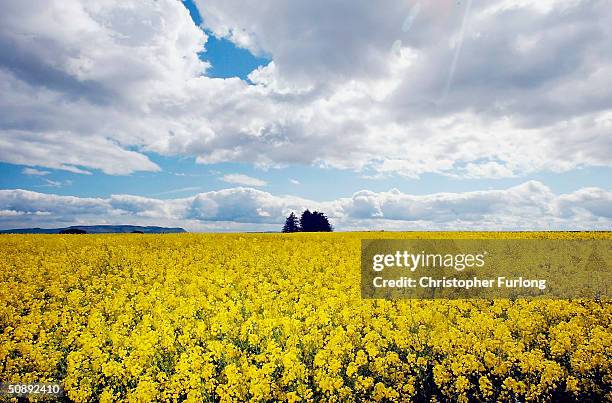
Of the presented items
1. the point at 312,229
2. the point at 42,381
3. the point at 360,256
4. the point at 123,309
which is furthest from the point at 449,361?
the point at 312,229

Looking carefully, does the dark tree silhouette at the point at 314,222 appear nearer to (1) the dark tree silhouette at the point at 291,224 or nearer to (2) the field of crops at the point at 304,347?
(1) the dark tree silhouette at the point at 291,224

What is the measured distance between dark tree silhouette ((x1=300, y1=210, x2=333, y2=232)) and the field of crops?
209ft

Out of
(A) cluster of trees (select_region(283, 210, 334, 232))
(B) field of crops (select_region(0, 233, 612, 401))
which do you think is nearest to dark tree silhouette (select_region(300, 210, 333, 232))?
(A) cluster of trees (select_region(283, 210, 334, 232))

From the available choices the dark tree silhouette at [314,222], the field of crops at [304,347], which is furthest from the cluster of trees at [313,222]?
the field of crops at [304,347]

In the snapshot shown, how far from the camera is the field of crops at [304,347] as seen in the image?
6383 millimetres

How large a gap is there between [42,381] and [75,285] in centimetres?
706

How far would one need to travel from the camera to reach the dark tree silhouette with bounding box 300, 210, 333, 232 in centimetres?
7571

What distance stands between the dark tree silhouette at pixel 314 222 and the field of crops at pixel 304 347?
2509 inches

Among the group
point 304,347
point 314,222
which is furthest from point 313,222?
point 304,347

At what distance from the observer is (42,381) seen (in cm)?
726

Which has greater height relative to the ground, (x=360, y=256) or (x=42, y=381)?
(x=360, y=256)

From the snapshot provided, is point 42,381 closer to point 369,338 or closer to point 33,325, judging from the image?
point 33,325

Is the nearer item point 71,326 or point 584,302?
point 71,326

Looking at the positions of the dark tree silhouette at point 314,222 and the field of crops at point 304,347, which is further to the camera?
the dark tree silhouette at point 314,222
